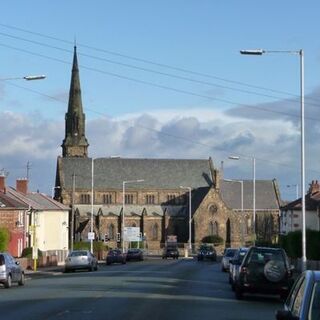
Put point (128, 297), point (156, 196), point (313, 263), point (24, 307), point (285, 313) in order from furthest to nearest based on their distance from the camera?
point (156, 196), point (313, 263), point (128, 297), point (24, 307), point (285, 313)

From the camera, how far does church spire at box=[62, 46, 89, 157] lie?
13538cm

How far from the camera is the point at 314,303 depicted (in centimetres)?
809

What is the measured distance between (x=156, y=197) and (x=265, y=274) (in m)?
116

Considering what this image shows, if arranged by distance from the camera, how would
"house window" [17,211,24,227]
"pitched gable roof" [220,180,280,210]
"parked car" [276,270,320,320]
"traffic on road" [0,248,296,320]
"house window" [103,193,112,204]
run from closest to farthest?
"parked car" [276,270,320,320], "traffic on road" [0,248,296,320], "house window" [17,211,24,227], "house window" [103,193,112,204], "pitched gable roof" [220,180,280,210]

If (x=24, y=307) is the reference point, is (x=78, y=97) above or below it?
above

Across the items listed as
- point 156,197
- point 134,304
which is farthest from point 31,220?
point 156,197

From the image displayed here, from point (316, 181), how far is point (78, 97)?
53.6 metres

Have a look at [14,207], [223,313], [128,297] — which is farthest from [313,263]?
[14,207]

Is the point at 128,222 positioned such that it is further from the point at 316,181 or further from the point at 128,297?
the point at 128,297

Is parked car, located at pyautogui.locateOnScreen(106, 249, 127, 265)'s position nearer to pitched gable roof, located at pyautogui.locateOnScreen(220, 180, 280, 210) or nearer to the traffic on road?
the traffic on road

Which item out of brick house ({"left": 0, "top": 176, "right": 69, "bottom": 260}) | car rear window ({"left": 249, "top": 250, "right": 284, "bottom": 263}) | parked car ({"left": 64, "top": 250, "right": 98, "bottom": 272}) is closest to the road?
car rear window ({"left": 249, "top": 250, "right": 284, "bottom": 263})

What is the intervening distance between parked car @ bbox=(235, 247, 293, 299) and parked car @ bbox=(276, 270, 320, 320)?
1480cm

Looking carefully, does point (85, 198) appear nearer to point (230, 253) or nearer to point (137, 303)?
point (230, 253)

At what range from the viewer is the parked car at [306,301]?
7980 millimetres
